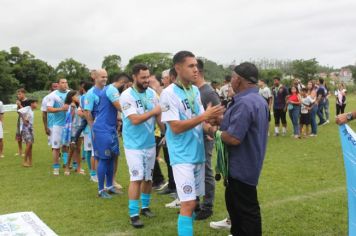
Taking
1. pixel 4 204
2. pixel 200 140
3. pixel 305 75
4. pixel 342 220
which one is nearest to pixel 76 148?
pixel 4 204

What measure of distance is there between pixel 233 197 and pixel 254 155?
51 cm

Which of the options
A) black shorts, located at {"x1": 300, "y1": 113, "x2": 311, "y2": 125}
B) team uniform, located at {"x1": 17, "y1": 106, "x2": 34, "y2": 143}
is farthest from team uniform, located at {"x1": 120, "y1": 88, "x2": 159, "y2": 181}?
black shorts, located at {"x1": 300, "y1": 113, "x2": 311, "y2": 125}

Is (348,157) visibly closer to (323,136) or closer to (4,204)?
(4,204)

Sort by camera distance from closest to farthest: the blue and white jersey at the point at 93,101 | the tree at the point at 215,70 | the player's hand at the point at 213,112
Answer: the player's hand at the point at 213,112
the blue and white jersey at the point at 93,101
the tree at the point at 215,70

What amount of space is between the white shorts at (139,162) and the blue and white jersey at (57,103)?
419 centimetres

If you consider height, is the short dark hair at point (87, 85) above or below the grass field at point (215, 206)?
above

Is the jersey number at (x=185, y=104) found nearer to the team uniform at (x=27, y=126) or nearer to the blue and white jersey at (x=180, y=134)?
the blue and white jersey at (x=180, y=134)

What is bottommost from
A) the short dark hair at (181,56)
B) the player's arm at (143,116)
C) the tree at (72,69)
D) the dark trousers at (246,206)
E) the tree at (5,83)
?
the dark trousers at (246,206)

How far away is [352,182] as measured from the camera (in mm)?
3873

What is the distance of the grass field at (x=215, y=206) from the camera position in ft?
16.4

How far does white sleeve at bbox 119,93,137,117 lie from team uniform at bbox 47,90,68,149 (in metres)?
4.13

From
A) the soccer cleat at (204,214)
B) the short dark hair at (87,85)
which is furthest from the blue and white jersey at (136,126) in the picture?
the short dark hair at (87,85)

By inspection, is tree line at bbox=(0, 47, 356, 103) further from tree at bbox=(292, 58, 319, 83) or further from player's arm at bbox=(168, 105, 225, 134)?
player's arm at bbox=(168, 105, 225, 134)

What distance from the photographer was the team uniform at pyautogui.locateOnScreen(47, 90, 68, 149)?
870 cm
